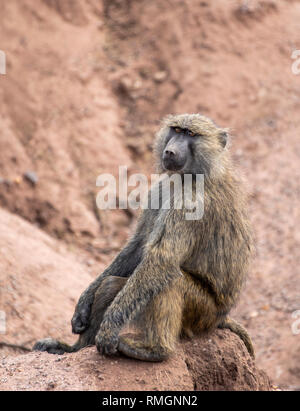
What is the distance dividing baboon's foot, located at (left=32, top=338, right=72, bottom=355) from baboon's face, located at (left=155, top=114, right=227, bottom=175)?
1725 millimetres

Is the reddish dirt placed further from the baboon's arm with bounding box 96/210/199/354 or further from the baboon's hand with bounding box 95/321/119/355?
the baboon's arm with bounding box 96/210/199/354

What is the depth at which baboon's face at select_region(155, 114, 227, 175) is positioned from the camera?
201 inches

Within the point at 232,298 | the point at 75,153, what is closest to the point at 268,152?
the point at 75,153

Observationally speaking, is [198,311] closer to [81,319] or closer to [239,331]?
[239,331]

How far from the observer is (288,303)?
8.84m

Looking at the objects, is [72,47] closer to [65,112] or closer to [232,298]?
[65,112]

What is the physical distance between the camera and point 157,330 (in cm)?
461

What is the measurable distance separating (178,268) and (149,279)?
0.76 feet

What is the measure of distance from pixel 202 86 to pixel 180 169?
288 inches

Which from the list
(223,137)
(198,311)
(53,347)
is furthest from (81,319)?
(223,137)

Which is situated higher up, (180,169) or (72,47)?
(72,47)

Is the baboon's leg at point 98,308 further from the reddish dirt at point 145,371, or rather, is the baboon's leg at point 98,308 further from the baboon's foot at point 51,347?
the reddish dirt at point 145,371

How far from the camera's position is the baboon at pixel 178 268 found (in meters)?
4.61

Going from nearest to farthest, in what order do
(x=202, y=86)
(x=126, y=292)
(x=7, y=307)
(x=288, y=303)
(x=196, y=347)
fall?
(x=126, y=292), (x=196, y=347), (x=7, y=307), (x=288, y=303), (x=202, y=86)
